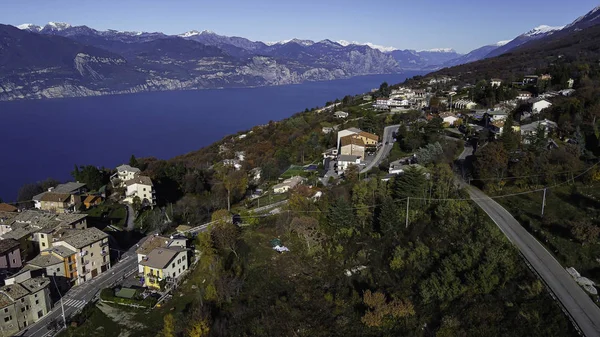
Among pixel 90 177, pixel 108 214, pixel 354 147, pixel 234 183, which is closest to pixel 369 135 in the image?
pixel 354 147

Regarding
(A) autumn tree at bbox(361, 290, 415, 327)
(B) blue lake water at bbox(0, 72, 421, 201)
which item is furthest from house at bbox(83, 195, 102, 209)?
(A) autumn tree at bbox(361, 290, 415, 327)

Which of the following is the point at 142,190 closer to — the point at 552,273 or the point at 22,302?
the point at 22,302

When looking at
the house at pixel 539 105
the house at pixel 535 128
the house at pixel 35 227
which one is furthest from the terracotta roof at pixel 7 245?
the house at pixel 539 105

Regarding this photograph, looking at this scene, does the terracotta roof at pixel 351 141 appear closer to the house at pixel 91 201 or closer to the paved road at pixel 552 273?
the paved road at pixel 552 273

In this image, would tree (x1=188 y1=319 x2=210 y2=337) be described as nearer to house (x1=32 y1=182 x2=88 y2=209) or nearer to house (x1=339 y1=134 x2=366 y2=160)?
house (x1=339 y1=134 x2=366 y2=160)

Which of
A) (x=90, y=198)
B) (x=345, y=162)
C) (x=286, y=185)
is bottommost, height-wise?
(x=90, y=198)
